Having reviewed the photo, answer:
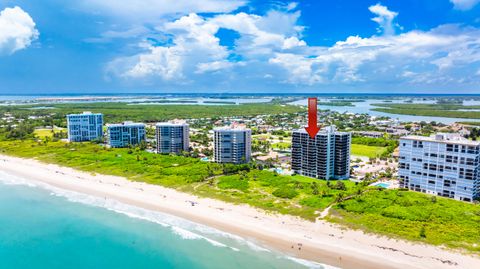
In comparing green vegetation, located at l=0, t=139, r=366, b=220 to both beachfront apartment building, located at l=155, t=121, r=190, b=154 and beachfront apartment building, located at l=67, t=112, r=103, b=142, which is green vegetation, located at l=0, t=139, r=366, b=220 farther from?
beachfront apartment building, located at l=67, t=112, r=103, b=142

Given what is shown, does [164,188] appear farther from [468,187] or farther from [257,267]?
[468,187]

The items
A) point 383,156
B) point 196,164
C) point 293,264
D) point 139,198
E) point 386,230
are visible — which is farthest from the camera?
point 383,156

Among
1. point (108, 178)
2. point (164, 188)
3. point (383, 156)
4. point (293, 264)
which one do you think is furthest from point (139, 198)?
point (383, 156)

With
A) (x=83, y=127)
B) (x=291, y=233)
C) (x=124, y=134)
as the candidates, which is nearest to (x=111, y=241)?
(x=291, y=233)

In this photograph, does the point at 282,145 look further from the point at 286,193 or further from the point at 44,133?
the point at 44,133

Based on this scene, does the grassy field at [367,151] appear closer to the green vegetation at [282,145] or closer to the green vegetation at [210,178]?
the green vegetation at [282,145]
